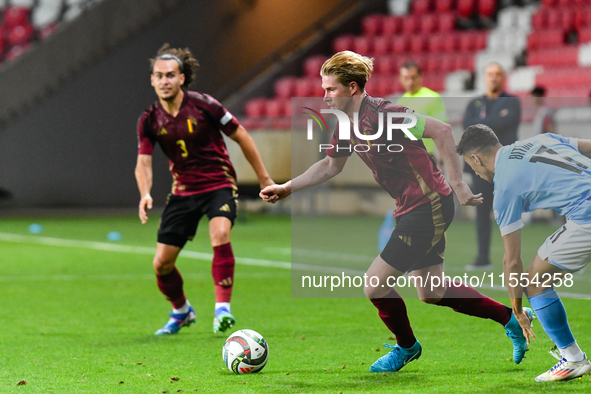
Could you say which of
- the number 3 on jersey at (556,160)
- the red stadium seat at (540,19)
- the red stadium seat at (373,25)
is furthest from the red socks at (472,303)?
the red stadium seat at (373,25)

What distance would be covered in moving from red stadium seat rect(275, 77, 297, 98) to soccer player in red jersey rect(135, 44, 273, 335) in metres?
14.9

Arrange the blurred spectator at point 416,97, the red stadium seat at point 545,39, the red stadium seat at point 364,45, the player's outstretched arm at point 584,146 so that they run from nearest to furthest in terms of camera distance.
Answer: the player's outstretched arm at point 584,146
the blurred spectator at point 416,97
the red stadium seat at point 545,39
the red stadium seat at point 364,45

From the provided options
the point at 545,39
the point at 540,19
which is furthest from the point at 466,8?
the point at 545,39

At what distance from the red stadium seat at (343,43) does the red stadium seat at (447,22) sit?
7.70ft

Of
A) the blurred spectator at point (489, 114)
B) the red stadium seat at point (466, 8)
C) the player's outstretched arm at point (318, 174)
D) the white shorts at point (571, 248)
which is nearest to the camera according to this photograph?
the white shorts at point (571, 248)

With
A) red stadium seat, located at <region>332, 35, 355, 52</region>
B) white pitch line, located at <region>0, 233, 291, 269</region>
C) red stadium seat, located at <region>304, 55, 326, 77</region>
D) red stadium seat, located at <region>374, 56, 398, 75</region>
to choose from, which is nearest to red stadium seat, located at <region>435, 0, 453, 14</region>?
red stadium seat, located at <region>374, 56, 398, 75</region>

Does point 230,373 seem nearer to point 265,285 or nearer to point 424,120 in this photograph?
point 424,120

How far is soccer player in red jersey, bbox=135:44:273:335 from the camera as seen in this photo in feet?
19.1

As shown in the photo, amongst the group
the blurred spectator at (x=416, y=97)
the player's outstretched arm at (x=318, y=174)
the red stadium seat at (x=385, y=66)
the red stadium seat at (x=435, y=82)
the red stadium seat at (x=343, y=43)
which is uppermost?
the red stadium seat at (x=343, y=43)

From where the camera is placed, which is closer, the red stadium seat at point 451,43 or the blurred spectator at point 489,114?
the blurred spectator at point 489,114

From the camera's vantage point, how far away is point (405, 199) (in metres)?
4.32

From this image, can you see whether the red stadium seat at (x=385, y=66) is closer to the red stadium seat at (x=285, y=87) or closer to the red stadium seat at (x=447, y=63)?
the red stadium seat at (x=447, y=63)

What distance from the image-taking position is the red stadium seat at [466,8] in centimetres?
2044

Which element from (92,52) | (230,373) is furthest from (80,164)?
(230,373)
